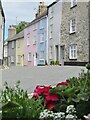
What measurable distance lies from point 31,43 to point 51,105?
22.2 metres

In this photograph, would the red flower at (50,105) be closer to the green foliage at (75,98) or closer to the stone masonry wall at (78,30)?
the green foliage at (75,98)

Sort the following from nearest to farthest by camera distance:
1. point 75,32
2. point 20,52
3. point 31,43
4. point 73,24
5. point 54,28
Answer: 1. point 75,32
2. point 73,24
3. point 54,28
4. point 31,43
5. point 20,52

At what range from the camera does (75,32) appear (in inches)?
746

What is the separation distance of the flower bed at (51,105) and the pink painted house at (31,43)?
20.1m

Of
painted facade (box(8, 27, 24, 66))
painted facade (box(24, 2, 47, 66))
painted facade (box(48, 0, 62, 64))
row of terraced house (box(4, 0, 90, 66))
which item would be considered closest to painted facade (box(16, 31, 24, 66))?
painted facade (box(8, 27, 24, 66))

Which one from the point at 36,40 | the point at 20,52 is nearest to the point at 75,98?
the point at 36,40

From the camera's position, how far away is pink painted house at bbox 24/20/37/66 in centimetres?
2333

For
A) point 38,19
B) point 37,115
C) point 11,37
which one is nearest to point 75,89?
point 37,115

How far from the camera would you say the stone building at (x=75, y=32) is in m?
18.0

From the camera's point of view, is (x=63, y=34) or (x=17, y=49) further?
(x=17, y=49)

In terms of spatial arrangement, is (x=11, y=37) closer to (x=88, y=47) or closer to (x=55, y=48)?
(x=55, y=48)

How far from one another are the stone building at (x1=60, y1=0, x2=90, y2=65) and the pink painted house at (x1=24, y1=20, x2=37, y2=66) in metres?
3.16

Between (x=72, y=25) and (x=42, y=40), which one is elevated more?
(x=72, y=25)

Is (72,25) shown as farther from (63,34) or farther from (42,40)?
(42,40)
